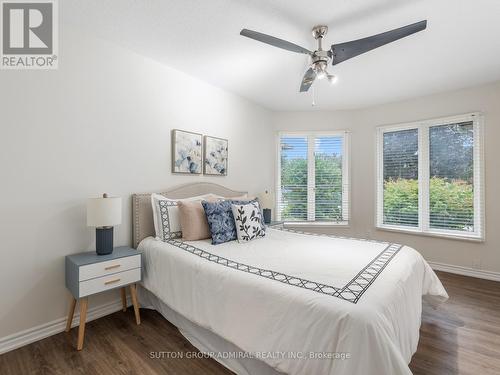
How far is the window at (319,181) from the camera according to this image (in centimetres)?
436

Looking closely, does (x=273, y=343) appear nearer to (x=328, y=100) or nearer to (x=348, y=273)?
(x=348, y=273)

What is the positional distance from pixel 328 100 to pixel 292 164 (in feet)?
3.97

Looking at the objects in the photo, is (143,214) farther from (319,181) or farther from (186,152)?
(319,181)

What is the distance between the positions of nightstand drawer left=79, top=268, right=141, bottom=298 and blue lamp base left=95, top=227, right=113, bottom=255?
229 mm

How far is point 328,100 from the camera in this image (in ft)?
→ 12.7

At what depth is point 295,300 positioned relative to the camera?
1.30 m

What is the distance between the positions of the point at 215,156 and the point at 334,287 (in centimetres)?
239

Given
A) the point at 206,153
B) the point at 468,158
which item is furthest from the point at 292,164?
the point at 468,158

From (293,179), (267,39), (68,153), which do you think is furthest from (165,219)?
(293,179)

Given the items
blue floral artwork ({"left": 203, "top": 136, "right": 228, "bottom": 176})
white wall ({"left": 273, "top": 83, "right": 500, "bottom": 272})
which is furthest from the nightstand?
white wall ({"left": 273, "top": 83, "right": 500, "bottom": 272})

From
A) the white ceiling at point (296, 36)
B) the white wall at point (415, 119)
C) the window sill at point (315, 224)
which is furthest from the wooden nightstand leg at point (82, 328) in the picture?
the white wall at point (415, 119)

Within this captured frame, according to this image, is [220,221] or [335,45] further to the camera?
[220,221]

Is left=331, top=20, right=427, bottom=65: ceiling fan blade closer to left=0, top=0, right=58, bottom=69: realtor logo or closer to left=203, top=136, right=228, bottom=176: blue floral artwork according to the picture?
left=203, top=136, right=228, bottom=176: blue floral artwork

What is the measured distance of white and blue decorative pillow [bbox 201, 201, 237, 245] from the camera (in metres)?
2.37
